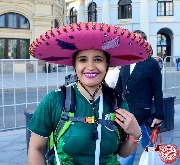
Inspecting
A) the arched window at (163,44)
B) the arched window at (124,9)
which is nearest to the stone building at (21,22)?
the arched window at (124,9)

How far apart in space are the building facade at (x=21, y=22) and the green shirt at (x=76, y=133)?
2421cm

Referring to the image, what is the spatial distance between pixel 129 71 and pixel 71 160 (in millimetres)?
2256

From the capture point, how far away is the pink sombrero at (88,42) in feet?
5.72

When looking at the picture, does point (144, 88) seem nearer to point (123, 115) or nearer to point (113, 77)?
point (113, 77)

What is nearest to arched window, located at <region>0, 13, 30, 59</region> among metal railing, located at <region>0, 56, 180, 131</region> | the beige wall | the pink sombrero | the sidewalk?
the beige wall

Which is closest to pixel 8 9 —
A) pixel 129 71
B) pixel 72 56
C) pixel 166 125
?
pixel 166 125

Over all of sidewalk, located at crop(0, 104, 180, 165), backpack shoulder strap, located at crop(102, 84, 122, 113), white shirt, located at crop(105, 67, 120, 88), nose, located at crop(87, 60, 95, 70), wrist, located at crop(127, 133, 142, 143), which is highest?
nose, located at crop(87, 60, 95, 70)

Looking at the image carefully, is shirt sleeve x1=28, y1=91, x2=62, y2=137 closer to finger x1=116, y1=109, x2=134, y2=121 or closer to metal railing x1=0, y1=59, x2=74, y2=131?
finger x1=116, y1=109, x2=134, y2=121

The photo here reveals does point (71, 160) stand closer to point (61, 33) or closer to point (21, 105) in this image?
point (61, 33)

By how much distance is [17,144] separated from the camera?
19.8 feet

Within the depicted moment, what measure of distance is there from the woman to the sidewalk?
3.25m

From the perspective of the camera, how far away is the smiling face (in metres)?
1.87

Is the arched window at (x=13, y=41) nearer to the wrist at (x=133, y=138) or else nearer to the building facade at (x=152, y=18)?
the building facade at (x=152, y=18)

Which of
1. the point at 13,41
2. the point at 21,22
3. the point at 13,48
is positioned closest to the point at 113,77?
the point at 21,22
